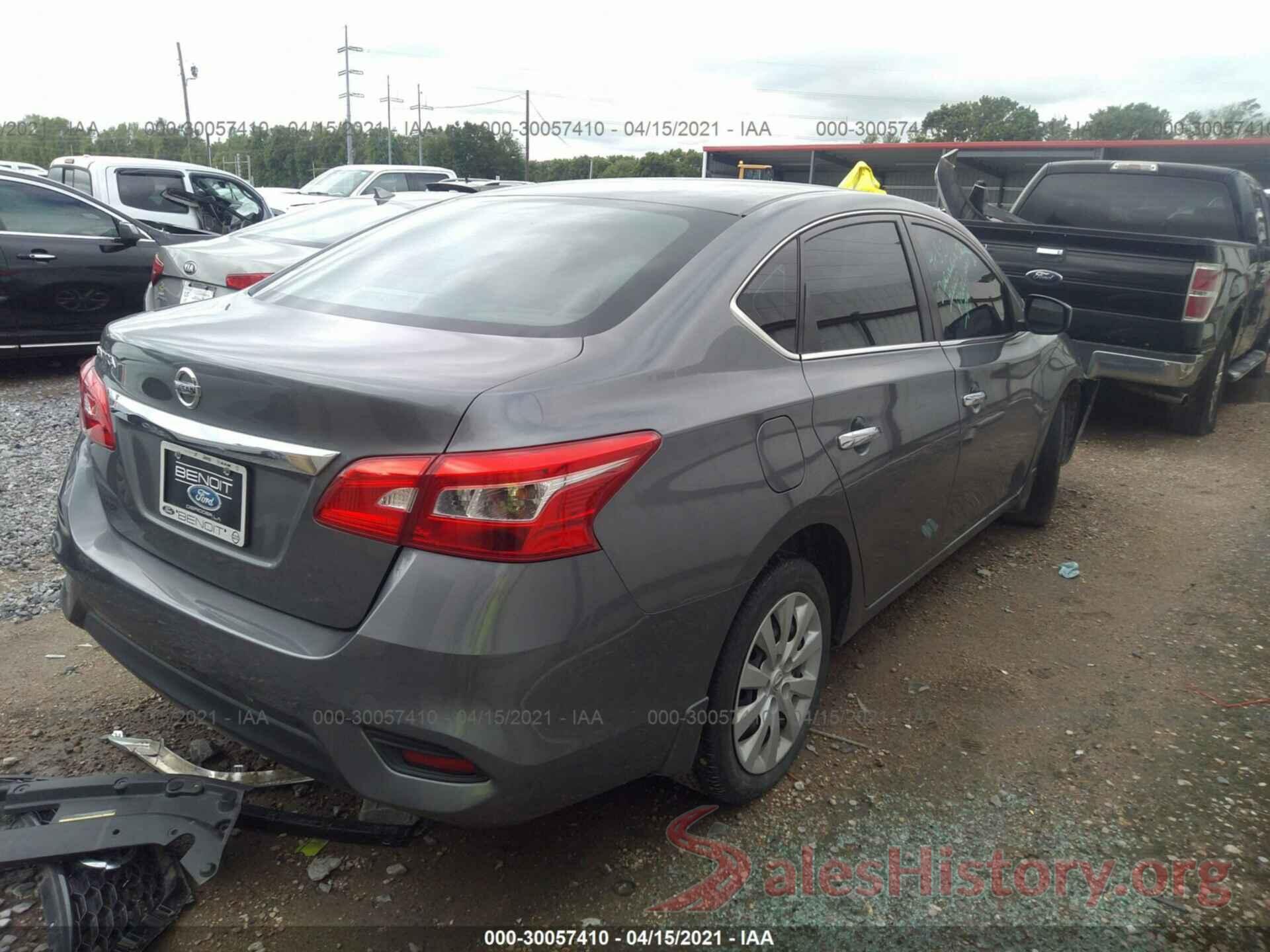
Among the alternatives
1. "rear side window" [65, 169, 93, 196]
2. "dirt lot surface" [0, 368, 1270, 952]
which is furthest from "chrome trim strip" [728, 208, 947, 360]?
"rear side window" [65, 169, 93, 196]

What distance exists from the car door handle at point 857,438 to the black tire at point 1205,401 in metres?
5.21

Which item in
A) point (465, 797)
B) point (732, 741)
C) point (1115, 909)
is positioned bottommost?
point (1115, 909)

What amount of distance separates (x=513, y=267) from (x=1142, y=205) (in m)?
6.94

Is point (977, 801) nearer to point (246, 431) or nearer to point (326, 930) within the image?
point (326, 930)

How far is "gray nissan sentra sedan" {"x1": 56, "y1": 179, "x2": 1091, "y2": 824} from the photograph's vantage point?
1832 mm

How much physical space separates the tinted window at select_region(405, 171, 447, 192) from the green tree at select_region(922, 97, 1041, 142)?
58.3 metres

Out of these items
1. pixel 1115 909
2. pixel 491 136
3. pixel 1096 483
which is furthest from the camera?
pixel 491 136

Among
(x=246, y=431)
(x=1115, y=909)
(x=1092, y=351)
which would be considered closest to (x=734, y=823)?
(x=1115, y=909)

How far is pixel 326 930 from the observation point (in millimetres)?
2148

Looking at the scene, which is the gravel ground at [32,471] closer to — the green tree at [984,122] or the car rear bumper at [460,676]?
the car rear bumper at [460,676]

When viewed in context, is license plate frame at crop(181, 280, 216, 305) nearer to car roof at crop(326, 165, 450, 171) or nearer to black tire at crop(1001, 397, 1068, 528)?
black tire at crop(1001, 397, 1068, 528)

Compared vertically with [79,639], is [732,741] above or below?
above

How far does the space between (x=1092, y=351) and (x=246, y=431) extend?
6028mm

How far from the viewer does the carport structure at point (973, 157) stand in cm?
1983
